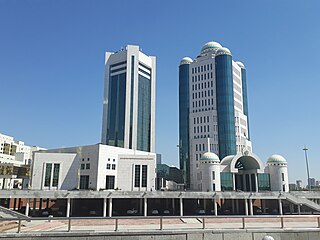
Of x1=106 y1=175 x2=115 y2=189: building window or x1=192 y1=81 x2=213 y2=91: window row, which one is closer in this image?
x1=106 y1=175 x2=115 y2=189: building window

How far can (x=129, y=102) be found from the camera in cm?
9725

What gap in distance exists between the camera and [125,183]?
60.8 metres

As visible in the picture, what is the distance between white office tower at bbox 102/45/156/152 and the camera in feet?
315

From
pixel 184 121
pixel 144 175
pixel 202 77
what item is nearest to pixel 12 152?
pixel 184 121

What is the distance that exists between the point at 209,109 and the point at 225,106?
5.57 m

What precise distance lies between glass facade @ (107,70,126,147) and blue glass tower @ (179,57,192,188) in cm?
1992

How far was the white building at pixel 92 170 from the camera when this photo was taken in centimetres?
5716

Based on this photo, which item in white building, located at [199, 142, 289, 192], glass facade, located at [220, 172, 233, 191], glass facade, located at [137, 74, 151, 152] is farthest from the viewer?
glass facade, located at [137, 74, 151, 152]

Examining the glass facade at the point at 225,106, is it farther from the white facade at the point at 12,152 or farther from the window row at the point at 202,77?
the white facade at the point at 12,152

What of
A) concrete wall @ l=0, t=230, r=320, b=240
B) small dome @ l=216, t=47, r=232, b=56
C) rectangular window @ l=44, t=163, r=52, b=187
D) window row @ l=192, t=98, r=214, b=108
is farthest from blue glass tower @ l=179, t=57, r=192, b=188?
concrete wall @ l=0, t=230, r=320, b=240

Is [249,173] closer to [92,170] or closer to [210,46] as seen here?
[92,170]

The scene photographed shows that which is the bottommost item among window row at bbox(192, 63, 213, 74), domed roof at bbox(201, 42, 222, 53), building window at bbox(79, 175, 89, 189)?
building window at bbox(79, 175, 89, 189)

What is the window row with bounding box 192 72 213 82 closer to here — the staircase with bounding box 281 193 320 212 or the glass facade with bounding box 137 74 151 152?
the glass facade with bounding box 137 74 151 152

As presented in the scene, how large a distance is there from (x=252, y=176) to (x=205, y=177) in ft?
38.0
